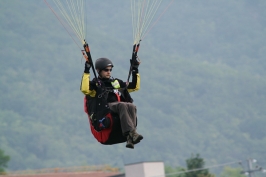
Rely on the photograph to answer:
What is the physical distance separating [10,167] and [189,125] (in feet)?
131

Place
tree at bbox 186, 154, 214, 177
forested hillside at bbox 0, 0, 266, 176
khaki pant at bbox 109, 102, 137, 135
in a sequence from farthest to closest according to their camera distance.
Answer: forested hillside at bbox 0, 0, 266, 176 → tree at bbox 186, 154, 214, 177 → khaki pant at bbox 109, 102, 137, 135

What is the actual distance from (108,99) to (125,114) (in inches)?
21.0

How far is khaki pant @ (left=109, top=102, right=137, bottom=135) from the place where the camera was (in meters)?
9.39

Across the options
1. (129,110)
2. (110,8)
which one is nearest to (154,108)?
(110,8)

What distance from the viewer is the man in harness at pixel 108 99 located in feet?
30.9

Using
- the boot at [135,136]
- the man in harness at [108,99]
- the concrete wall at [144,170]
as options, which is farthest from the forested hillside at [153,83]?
the boot at [135,136]

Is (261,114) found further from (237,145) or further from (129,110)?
(129,110)

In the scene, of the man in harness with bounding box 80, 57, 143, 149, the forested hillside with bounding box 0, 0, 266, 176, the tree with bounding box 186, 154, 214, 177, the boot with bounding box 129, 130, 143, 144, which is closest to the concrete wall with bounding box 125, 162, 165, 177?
the tree with bounding box 186, 154, 214, 177

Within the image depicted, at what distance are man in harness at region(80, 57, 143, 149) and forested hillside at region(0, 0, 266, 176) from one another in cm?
10783

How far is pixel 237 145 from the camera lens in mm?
132250

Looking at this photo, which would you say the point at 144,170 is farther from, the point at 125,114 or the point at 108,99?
the point at 125,114

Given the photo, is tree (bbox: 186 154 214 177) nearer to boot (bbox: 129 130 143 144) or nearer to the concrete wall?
the concrete wall

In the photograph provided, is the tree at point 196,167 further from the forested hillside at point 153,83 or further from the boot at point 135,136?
the forested hillside at point 153,83

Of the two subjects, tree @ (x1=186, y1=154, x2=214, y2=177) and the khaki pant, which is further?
tree @ (x1=186, y1=154, x2=214, y2=177)
